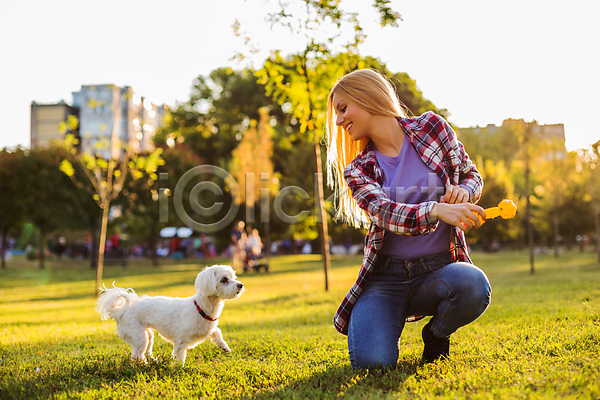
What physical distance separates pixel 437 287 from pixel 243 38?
812 centimetres

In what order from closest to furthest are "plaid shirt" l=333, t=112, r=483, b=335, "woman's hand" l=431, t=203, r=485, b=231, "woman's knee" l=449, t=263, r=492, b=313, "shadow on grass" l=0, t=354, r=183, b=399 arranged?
1. "woman's hand" l=431, t=203, r=485, b=231
2. "woman's knee" l=449, t=263, r=492, b=313
3. "plaid shirt" l=333, t=112, r=483, b=335
4. "shadow on grass" l=0, t=354, r=183, b=399

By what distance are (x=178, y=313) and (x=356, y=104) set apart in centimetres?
249

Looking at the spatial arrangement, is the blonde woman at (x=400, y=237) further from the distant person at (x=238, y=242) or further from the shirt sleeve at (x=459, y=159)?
the distant person at (x=238, y=242)

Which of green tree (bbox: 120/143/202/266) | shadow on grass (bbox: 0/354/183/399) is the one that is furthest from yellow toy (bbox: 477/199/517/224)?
green tree (bbox: 120/143/202/266)

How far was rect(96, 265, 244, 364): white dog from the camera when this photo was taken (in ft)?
13.8

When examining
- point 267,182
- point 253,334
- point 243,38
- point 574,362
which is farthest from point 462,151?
point 267,182

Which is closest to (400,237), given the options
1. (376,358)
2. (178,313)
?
(376,358)

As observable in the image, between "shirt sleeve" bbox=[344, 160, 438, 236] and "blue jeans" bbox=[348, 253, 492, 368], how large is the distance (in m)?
0.45

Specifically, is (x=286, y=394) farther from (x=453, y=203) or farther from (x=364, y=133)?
(x=364, y=133)

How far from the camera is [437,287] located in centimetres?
314

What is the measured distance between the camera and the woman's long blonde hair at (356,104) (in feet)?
11.1

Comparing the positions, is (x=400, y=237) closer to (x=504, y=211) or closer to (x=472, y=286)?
(x=472, y=286)

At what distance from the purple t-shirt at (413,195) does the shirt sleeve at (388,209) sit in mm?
156

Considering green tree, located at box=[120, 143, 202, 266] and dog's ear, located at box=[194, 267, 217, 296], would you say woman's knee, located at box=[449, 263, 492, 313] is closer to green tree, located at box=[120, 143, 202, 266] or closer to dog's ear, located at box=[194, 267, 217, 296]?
dog's ear, located at box=[194, 267, 217, 296]
